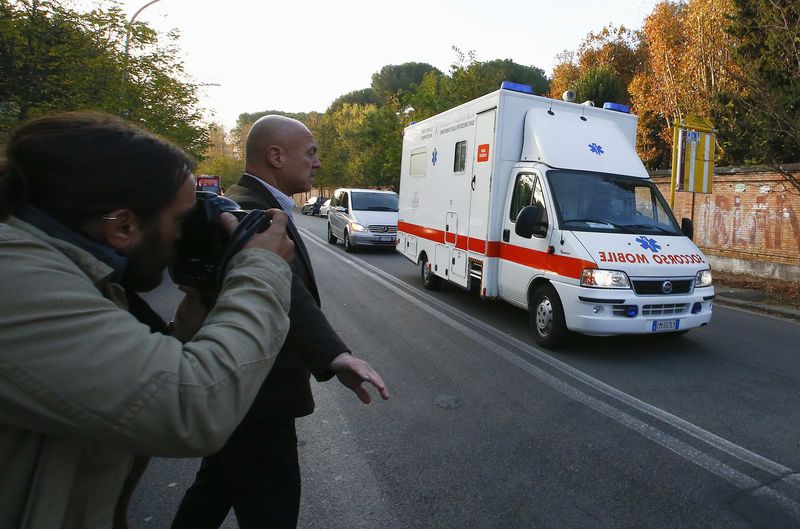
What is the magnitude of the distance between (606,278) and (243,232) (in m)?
5.15

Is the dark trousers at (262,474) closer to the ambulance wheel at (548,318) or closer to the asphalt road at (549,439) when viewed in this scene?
the asphalt road at (549,439)

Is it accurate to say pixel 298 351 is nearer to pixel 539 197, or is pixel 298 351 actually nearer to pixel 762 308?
pixel 539 197

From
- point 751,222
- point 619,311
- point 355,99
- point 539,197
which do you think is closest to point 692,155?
point 751,222

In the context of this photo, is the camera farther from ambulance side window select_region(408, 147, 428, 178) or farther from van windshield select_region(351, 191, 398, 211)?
van windshield select_region(351, 191, 398, 211)

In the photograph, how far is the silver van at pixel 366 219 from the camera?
15891 millimetres

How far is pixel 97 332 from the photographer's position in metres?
0.89

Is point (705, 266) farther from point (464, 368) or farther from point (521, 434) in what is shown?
point (521, 434)

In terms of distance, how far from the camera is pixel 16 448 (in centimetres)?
92

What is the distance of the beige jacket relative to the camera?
33.6 inches

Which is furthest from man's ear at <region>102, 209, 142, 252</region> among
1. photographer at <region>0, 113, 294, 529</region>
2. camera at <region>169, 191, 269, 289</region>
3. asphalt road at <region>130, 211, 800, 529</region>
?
asphalt road at <region>130, 211, 800, 529</region>

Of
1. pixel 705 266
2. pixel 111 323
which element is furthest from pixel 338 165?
pixel 111 323

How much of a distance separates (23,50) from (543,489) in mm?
8675

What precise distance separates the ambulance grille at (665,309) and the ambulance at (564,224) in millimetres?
16

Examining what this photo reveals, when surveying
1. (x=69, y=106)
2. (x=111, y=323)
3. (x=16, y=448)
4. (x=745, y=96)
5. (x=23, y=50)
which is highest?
(x=745, y=96)
